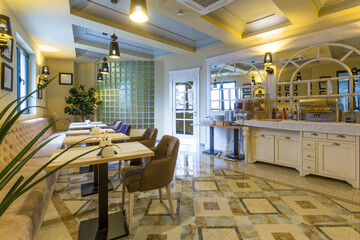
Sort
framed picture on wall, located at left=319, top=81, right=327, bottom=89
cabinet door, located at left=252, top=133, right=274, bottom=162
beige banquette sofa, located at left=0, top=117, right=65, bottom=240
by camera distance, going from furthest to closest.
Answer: cabinet door, located at left=252, top=133, right=274, bottom=162 < framed picture on wall, located at left=319, top=81, right=327, bottom=89 < beige banquette sofa, located at left=0, top=117, right=65, bottom=240

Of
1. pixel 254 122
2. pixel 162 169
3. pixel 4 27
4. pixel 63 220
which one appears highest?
pixel 4 27

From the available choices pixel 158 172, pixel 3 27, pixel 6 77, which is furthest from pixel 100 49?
pixel 158 172

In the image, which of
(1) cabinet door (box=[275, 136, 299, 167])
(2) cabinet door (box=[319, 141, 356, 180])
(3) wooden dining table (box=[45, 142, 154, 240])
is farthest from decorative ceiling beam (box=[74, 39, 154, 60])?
(2) cabinet door (box=[319, 141, 356, 180])

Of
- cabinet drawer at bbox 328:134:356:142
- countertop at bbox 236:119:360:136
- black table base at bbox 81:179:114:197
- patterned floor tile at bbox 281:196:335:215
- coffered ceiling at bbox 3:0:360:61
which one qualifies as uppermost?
coffered ceiling at bbox 3:0:360:61

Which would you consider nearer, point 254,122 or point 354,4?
point 354,4

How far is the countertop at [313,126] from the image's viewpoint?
8.98ft

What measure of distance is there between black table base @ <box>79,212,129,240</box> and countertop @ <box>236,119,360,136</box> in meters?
2.81

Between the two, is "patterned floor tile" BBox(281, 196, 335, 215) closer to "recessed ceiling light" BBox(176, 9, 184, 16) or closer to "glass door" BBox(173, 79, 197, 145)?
"recessed ceiling light" BBox(176, 9, 184, 16)

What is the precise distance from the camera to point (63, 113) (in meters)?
6.25

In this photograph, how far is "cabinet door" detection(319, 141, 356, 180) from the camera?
9.16 feet

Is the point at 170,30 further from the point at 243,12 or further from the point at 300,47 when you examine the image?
the point at 300,47

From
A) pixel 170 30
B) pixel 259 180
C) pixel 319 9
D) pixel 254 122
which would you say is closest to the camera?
pixel 259 180

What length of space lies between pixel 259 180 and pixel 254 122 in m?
1.15

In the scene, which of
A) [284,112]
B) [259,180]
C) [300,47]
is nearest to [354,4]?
[300,47]
